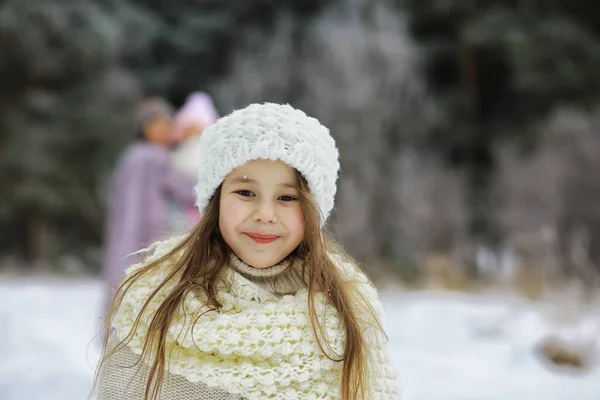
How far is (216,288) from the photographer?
62.2 inches

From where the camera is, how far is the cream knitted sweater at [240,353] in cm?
148

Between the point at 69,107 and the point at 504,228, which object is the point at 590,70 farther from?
the point at 69,107

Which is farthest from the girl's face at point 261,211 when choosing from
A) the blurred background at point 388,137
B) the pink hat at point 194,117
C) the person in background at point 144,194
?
the blurred background at point 388,137

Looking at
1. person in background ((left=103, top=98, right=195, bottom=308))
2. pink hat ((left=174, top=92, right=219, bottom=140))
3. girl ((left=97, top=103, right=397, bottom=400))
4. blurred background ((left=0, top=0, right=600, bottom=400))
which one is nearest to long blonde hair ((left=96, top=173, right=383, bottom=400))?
girl ((left=97, top=103, right=397, bottom=400))

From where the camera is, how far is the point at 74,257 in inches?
480

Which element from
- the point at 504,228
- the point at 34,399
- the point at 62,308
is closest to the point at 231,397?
the point at 34,399

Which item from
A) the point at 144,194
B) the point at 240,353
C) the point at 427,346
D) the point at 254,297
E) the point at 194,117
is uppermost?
the point at 194,117

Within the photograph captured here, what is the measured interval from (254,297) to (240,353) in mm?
128

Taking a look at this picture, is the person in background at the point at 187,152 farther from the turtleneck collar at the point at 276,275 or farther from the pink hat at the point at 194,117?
the turtleneck collar at the point at 276,275

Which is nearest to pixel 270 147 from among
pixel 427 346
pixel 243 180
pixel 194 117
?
pixel 243 180

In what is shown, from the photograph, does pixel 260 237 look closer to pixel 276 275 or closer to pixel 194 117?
pixel 276 275

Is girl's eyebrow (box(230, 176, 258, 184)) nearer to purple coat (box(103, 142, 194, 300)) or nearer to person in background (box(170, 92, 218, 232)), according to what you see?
person in background (box(170, 92, 218, 232))

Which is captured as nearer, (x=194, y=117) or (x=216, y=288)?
(x=216, y=288)

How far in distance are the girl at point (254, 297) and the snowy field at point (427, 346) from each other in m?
2.89
